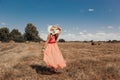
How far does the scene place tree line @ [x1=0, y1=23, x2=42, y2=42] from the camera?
99.2 metres

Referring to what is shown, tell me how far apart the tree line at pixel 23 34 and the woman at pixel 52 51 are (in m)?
85.9

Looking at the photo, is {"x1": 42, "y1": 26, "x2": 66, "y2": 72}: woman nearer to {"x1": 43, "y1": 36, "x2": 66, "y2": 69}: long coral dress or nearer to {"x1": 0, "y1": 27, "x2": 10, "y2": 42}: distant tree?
{"x1": 43, "y1": 36, "x2": 66, "y2": 69}: long coral dress

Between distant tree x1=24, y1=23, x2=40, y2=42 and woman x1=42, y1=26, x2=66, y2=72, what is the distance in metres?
85.9

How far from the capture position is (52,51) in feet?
41.4

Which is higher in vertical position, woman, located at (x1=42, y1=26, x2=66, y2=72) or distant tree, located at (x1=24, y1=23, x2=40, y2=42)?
distant tree, located at (x1=24, y1=23, x2=40, y2=42)

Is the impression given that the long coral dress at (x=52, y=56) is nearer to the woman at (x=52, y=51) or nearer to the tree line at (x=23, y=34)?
the woman at (x=52, y=51)

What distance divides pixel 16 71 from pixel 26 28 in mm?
90304

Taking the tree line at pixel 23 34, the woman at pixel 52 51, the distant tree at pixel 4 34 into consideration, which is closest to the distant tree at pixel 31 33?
the tree line at pixel 23 34

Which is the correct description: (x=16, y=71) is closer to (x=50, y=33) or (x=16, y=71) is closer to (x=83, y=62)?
(x=50, y=33)

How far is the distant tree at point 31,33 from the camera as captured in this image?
325 feet

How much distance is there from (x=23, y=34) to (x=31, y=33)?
5678mm

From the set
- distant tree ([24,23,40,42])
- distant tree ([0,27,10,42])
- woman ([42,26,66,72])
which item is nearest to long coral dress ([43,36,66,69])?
woman ([42,26,66,72])

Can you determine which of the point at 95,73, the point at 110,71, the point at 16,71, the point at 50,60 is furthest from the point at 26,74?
the point at 110,71

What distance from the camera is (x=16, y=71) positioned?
12312mm
